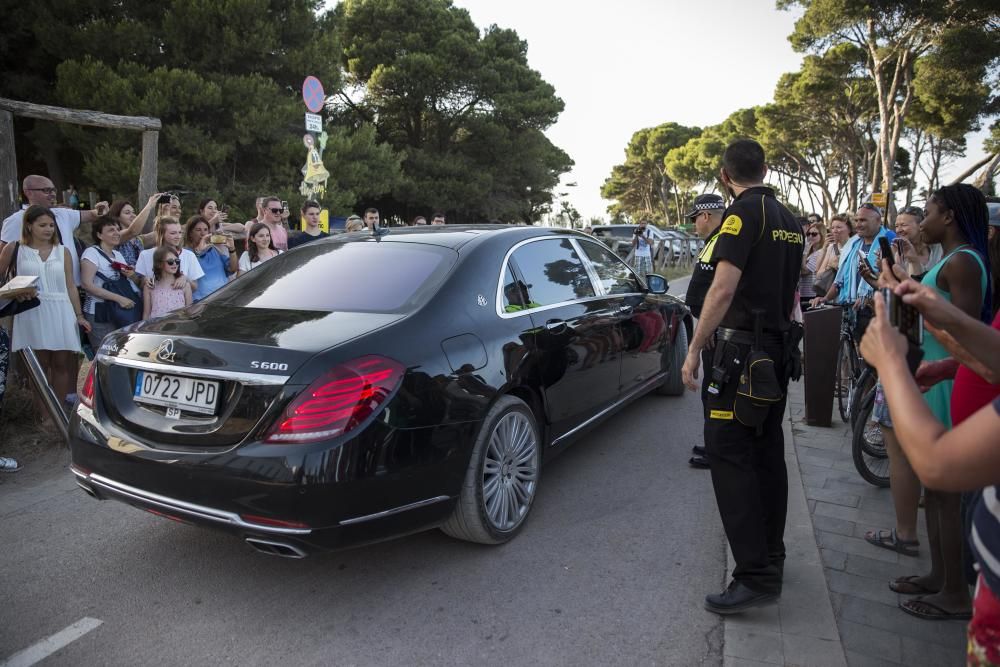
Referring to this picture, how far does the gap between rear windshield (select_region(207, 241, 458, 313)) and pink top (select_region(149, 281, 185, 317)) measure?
76.9 inches

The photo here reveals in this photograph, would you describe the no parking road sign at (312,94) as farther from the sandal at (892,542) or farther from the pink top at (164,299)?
the sandal at (892,542)

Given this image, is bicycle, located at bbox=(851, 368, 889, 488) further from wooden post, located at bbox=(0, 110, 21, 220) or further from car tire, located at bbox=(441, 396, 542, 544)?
wooden post, located at bbox=(0, 110, 21, 220)

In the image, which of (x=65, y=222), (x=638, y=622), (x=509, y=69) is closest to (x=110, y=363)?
(x=638, y=622)

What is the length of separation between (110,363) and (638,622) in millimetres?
2519

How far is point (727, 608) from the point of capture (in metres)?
2.71

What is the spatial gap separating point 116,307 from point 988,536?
5.69m

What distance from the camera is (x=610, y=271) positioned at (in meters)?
4.92

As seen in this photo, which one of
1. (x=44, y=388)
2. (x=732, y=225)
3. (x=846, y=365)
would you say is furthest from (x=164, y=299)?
(x=846, y=365)

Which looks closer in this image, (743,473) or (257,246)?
(743,473)

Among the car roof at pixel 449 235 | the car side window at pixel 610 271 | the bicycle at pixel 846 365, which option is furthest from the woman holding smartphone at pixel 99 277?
the bicycle at pixel 846 365

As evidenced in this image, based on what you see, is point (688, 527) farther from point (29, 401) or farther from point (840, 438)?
point (29, 401)

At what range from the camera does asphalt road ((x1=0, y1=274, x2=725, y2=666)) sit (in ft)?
8.15

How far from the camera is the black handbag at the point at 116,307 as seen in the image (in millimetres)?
5195

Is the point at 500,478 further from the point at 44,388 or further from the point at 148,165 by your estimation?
the point at 148,165
